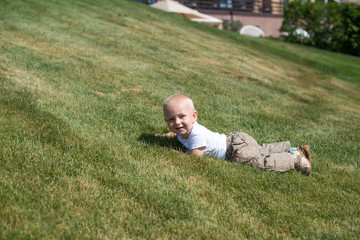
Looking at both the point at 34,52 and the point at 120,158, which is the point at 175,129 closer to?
the point at 120,158

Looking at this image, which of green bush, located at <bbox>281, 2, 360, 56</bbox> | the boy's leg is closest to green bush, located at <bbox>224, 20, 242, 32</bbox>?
green bush, located at <bbox>281, 2, 360, 56</bbox>

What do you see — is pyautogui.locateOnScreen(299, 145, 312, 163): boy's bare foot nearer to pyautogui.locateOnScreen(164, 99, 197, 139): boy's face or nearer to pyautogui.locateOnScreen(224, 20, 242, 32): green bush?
pyautogui.locateOnScreen(164, 99, 197, 139): boy's face

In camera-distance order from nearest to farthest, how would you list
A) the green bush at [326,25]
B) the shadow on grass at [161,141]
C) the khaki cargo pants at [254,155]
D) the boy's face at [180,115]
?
1. the boy's face at [180,115]
2. the khaki cargo pants at [254,155]
3. the shadow on grass at [161,141]
4. the green bush at [326,25]

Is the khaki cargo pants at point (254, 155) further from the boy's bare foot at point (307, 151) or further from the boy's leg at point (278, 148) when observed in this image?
the boy's bare foot at point (307, 151)

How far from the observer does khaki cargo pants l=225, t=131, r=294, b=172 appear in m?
4.02

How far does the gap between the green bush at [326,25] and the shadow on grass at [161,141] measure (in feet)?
60.4

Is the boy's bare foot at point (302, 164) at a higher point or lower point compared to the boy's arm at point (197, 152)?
lower

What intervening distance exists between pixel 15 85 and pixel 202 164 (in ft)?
10.7

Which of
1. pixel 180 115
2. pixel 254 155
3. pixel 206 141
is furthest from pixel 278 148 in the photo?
pixel 180 115

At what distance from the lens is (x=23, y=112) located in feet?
14.4

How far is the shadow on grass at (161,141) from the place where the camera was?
4211 millimetres

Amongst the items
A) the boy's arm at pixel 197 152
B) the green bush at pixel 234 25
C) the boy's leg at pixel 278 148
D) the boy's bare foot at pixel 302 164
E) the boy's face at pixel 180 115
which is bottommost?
the boy's bare foot at pixel 302 164

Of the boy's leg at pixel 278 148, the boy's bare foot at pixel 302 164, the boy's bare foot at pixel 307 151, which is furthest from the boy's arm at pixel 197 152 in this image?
the boy's bare foot at pixel 307 151

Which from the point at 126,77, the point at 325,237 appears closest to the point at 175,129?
the point at 325,237
